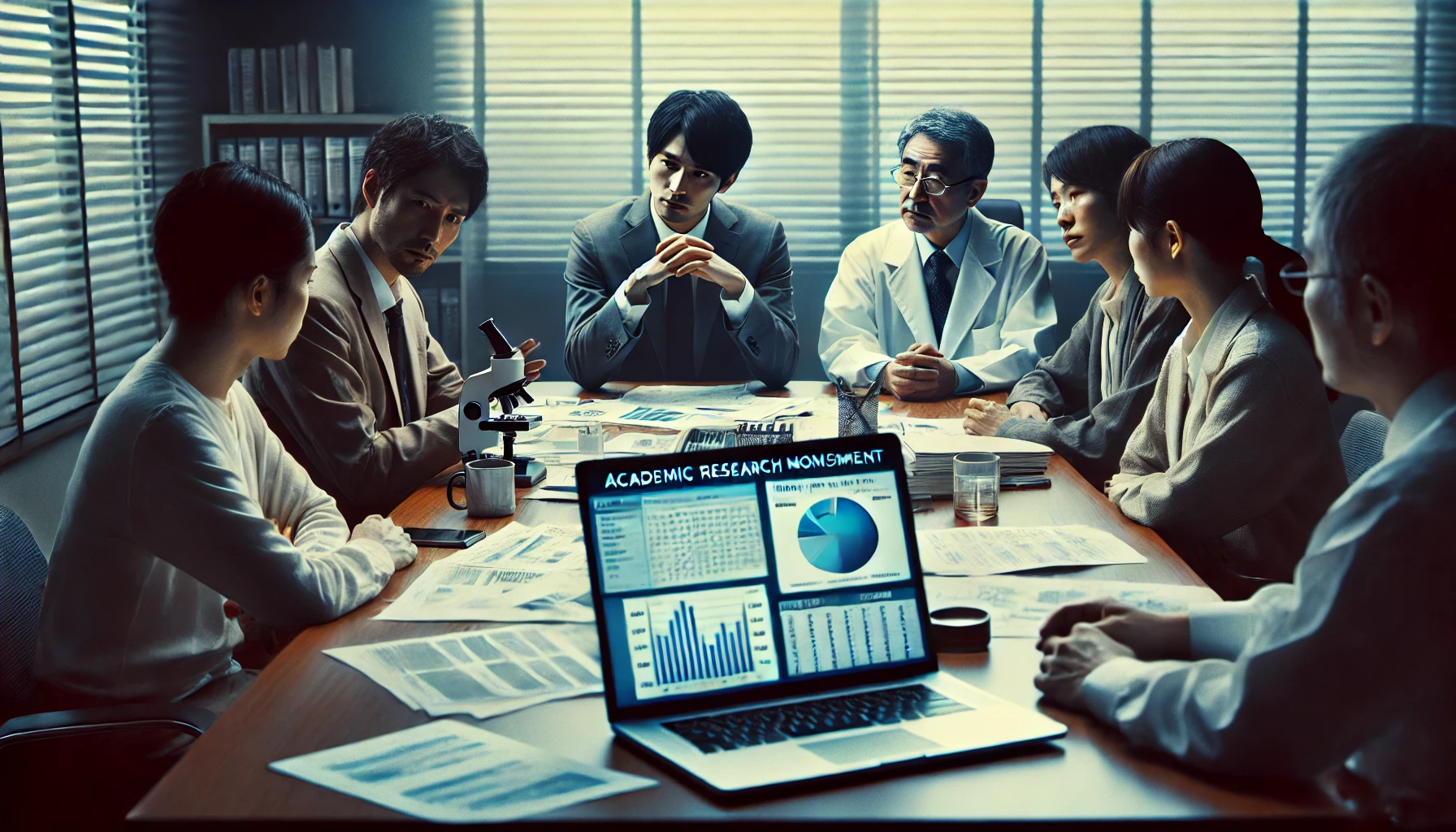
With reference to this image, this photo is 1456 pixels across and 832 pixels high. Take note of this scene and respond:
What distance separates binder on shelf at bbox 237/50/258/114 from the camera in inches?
174

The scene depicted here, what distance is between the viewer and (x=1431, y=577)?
2.97 feet

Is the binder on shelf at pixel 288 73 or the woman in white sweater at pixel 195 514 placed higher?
the binder on shelf at pixel 288 73

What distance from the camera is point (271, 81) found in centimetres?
443

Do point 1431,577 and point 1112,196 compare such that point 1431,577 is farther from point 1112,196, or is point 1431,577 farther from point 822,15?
point 822,15

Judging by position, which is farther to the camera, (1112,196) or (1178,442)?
(1112,196)

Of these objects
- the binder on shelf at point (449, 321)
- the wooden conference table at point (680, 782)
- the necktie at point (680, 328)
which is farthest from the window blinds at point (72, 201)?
the wooden conference table at point (680, 782)

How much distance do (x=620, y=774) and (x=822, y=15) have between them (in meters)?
4.07

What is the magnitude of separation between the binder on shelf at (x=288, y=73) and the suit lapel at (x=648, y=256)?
5.71 feet

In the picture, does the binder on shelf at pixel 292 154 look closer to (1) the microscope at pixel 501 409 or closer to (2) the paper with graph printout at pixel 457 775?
(1) the microscope at pixel 501 409

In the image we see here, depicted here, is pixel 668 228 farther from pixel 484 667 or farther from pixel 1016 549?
pixel 484 667

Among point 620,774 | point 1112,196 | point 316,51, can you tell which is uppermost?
point 316,51

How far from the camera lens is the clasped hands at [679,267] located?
301 centimetres

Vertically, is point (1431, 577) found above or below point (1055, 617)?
above

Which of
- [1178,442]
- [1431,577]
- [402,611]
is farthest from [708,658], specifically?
[1178,442]
